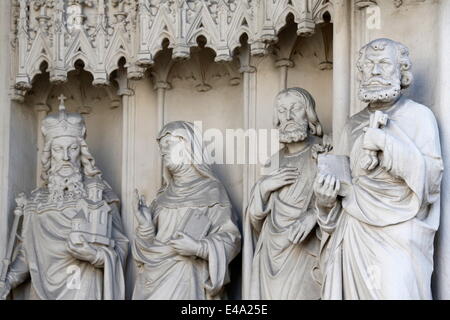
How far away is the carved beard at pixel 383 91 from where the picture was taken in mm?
9938

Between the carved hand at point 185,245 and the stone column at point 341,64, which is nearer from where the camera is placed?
the stone column at point 341,64

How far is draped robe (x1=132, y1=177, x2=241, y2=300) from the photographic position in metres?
10.9

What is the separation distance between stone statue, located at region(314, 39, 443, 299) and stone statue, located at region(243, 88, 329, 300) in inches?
20.8

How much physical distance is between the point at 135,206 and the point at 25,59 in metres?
1.32

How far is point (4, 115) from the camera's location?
39.3 feet

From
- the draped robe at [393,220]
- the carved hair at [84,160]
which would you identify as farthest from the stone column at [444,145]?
the carved hair at [84,160]

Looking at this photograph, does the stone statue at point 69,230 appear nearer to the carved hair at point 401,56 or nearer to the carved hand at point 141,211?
the carved hand at point 141,211

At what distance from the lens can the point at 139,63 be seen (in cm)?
1143

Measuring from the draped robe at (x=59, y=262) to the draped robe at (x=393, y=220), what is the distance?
6.01 feet

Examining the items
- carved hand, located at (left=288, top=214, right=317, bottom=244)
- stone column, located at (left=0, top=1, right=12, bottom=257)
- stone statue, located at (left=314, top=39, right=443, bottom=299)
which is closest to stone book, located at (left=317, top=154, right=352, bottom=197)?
stone statue, located at (left=314, top=39, right=443, bottom=299)

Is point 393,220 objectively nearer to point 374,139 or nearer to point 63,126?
point 374,139

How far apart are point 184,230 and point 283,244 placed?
724mm

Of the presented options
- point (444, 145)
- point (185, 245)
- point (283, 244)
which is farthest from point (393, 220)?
point (185, 245)
